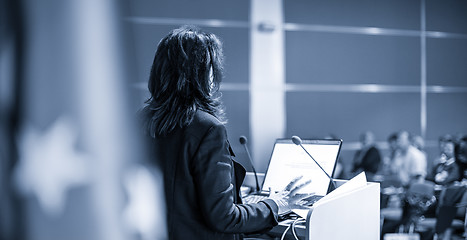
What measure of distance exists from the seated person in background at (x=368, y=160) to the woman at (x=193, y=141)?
525 centimetres

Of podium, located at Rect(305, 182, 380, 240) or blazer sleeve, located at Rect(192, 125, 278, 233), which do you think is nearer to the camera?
blazer sleeve, located at Rect(192, 125, 278, 233)

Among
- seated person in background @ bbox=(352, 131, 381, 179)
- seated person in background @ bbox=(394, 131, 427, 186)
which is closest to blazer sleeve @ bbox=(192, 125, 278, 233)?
seated person in background @ bbox=(352, 131, 381, 179)

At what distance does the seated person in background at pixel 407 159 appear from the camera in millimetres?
6669

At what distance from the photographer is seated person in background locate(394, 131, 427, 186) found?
6669mm

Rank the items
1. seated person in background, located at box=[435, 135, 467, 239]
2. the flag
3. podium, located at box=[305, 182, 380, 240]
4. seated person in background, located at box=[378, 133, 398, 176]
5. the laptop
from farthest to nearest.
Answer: seated person in background, located at box=[378, 133, 398, 176] → seated person in background, located at box=[435, 135, 467, 239] → the laptop → podium, located at box=[305, 182, 380, 240] → the flag

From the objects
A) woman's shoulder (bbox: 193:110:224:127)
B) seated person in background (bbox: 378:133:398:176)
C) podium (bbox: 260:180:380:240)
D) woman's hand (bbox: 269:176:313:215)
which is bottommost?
seated person in background (bbox: 378:133:398:176)

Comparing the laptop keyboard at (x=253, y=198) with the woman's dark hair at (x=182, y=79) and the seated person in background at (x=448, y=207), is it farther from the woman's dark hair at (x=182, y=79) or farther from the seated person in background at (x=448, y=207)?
the seated person in background at (x=448, y=207)

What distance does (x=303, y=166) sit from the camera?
2037mm

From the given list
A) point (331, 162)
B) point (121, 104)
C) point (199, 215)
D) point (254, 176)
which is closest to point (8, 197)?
point (121, 104)

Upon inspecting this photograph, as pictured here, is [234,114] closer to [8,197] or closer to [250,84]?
[250,84]

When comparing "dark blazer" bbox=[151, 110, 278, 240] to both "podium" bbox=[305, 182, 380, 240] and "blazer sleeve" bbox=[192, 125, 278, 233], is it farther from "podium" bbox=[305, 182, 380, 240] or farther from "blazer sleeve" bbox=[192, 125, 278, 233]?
"podium" bbox=[305, 182, 380, 240]

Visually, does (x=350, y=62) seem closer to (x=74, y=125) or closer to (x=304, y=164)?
(x=304, y=164)

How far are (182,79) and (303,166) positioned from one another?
29.1 inches

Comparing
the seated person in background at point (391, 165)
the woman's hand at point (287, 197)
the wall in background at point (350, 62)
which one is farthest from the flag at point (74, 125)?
the seated person in background at point (391, 165)
